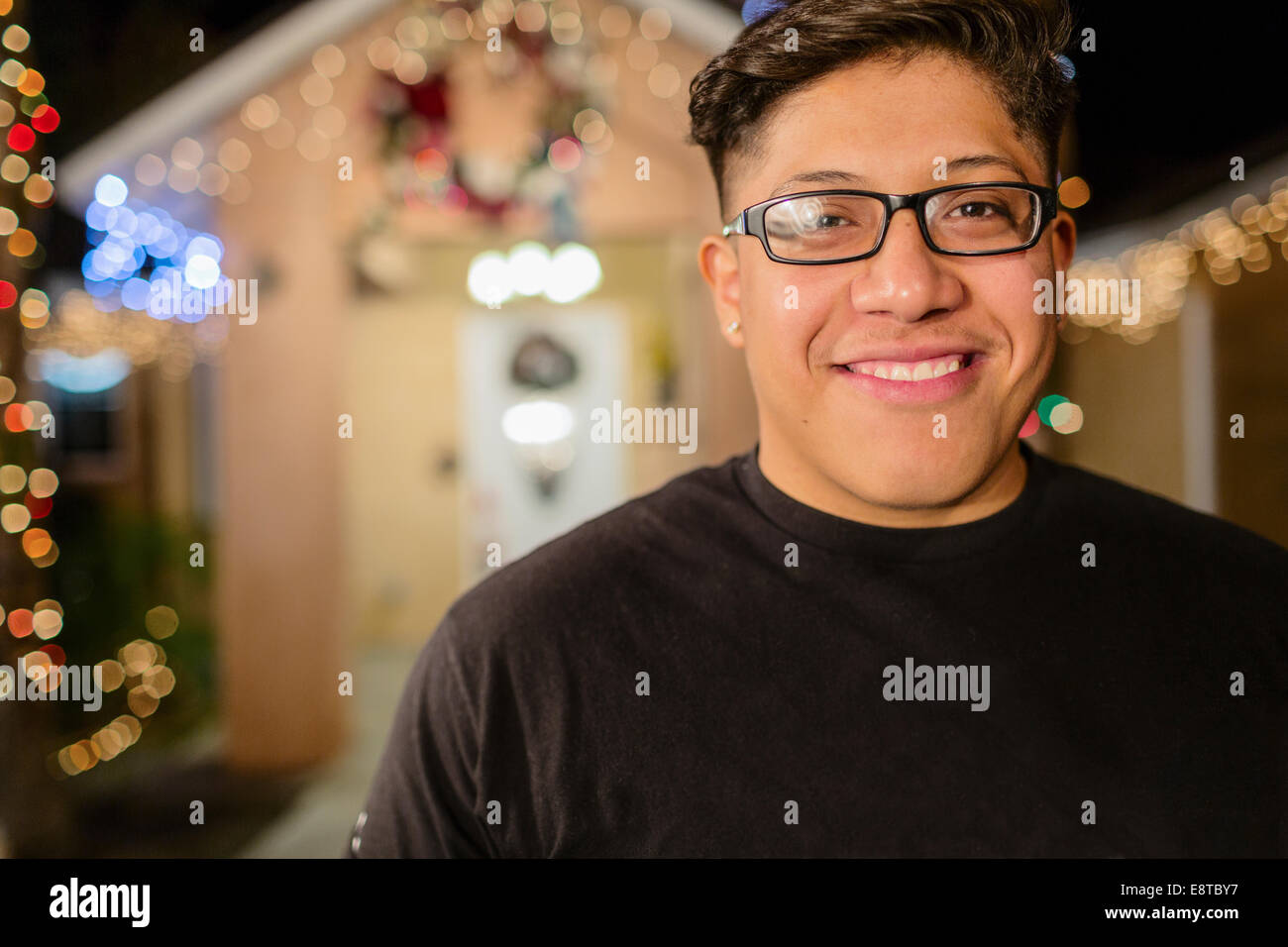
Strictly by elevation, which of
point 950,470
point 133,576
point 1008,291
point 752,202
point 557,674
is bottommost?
point 133,576

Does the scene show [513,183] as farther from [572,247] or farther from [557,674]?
[557,674]

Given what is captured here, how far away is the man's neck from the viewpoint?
1235 mm

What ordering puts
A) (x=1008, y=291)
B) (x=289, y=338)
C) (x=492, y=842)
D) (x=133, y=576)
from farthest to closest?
1. (x=133, y=576)
2. (x=289, y=338)
3. (x=492, y=842)
4. (x=1008, y=291)

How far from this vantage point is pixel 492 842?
1236 millimetres

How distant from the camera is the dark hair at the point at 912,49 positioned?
3.73 ft

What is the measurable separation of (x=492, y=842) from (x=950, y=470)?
833 millimetres

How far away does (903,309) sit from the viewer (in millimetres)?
1104
